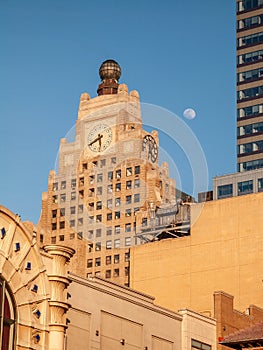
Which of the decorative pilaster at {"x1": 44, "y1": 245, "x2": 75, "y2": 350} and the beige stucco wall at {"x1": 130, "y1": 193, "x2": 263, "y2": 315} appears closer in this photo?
the decorative pilaster at {"x1": 44, "y1": 245, "x2": 75, "y2": 350}

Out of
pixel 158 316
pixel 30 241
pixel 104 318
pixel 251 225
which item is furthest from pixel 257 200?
pixel 30 241

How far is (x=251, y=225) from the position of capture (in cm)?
11300

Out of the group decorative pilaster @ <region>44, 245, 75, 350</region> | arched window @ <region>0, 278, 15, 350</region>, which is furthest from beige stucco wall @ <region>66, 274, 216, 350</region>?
arched window @ <region>0, 278, 15, 350</region>

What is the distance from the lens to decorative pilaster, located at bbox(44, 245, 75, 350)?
66875mm

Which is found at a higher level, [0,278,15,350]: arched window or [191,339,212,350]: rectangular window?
[191,339,212,350]: rectangular window

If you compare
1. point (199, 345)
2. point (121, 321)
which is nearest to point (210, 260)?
point (199, 345)

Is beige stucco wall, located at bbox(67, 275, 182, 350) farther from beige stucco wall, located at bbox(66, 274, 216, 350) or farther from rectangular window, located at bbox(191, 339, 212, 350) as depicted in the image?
rectangular window, located at bbox(191, 339, 212, 350)

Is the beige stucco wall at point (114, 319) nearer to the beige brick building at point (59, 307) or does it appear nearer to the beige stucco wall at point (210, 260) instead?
the beige brick building at point (59, 307)

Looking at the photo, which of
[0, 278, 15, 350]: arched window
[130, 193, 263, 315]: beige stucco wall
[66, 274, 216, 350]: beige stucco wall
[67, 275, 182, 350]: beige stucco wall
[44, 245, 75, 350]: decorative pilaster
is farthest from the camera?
[130, 193, 263, 315]: beige stucco wall

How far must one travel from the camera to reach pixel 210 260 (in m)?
114

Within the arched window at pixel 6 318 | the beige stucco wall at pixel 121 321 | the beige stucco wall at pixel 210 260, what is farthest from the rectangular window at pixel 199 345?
the arched window at pixel 6 318

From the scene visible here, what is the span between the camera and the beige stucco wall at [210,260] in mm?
110562

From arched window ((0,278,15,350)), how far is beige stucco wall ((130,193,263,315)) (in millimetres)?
46166

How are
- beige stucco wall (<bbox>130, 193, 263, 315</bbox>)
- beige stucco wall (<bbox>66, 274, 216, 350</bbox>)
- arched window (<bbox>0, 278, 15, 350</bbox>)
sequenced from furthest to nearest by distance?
1. beige stucco wall (<bbox>130, 193, 263, 315</bbox>)
2. beige stucco wall (<bbox>66, 274, 216, 350</bbox>)
3. arched window (<bbox>0, 278, 15, 350</bbox>)
